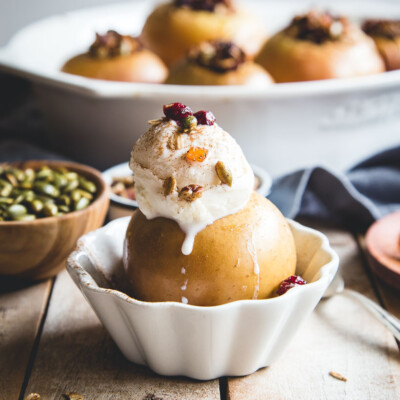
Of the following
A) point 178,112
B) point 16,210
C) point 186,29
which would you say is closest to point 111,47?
point 186,29

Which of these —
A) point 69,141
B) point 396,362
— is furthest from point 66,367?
point 69,141

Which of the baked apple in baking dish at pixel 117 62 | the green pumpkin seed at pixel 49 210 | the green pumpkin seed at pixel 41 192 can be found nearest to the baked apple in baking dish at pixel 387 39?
the baked apple in baking dish at pixel 117 62

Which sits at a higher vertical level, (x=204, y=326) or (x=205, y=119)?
(x=205, y=119)

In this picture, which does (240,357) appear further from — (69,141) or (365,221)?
(69,141)

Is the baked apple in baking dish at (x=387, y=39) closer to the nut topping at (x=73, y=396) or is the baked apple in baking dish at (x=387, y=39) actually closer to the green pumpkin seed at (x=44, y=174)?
the green pumpkin seed at (x=44, y=174)

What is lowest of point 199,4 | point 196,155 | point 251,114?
point 251,114

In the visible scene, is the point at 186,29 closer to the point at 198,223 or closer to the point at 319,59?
the point at 319,59
